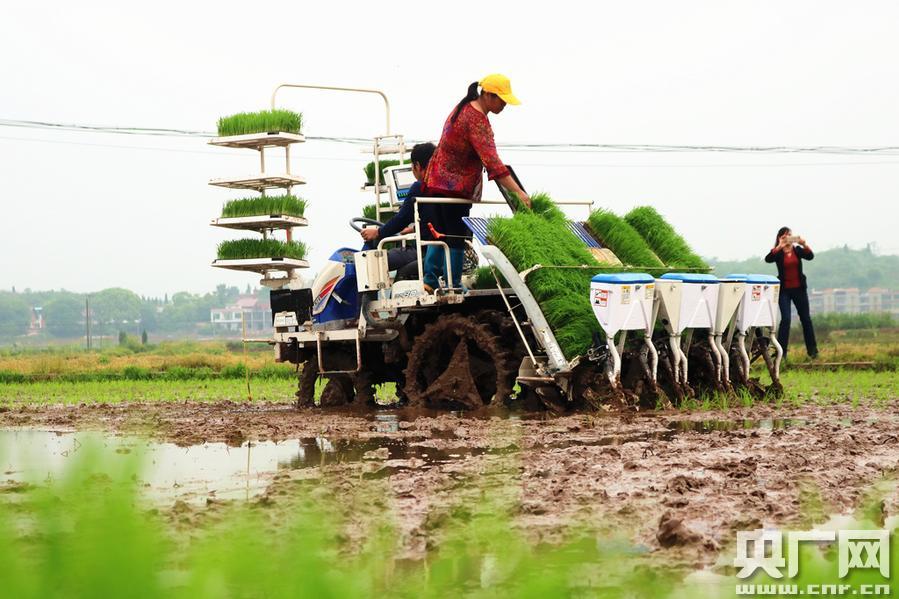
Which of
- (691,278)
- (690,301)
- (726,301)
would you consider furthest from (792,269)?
(690,301)

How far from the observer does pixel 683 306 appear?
1066cm

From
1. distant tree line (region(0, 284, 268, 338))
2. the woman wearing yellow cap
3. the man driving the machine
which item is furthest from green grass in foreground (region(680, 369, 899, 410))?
distant tree line (region(0, 284, 268, 338))

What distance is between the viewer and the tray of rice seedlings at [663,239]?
12.8 meters

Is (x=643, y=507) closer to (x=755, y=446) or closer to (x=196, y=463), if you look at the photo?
(x=755, y=446)

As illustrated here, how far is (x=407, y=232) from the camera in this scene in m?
12.0

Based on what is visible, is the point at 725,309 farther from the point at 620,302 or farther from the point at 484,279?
the point at 484,279

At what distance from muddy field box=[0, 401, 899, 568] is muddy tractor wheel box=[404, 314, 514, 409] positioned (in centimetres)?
33

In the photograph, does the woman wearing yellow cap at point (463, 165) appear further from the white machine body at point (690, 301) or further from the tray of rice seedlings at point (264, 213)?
the tray of rice seedlings at point (264, 213)

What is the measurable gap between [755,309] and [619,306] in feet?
7.30

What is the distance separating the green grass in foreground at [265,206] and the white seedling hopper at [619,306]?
503 cm

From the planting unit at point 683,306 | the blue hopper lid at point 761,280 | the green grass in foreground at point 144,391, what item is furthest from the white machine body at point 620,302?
the green grass in foreground at point 144,391

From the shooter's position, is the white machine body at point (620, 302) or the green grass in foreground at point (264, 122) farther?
the green grass in foreground at point (264, 122)

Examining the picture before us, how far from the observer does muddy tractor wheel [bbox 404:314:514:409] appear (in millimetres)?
10805

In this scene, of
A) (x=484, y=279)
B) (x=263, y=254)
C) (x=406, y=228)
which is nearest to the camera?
(x=484, y=279)
